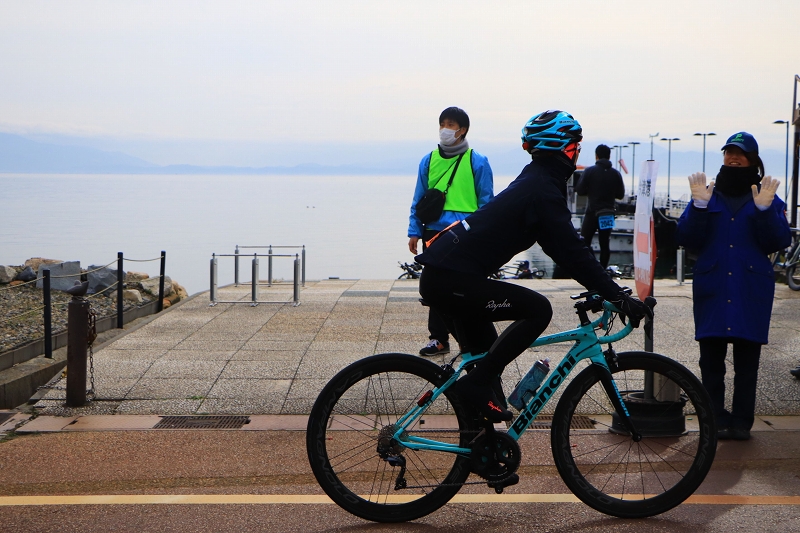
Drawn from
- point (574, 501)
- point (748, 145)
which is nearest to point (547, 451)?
point (574, 501)

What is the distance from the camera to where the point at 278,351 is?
8797 mm

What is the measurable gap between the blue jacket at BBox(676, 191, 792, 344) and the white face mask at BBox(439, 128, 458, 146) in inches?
88.7

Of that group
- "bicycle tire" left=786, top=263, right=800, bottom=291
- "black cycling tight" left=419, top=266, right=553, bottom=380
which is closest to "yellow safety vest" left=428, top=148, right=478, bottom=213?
"black cycling tight" left=419, top=266, right=553, bottom=380

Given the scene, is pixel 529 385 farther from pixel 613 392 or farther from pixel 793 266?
pixel 793 266

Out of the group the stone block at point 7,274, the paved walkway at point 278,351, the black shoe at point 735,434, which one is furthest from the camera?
the stone block at point 7,274

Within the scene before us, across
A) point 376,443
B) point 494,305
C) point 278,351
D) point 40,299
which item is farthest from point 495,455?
point 40,299

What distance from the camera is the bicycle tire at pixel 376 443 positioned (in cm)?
434

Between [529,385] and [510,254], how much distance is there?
63 centimetres

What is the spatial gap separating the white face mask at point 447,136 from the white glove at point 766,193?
2609mm

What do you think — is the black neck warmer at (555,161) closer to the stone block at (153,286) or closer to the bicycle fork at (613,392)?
the bicycle fork at (613,392)

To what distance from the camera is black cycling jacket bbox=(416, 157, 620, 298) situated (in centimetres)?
423

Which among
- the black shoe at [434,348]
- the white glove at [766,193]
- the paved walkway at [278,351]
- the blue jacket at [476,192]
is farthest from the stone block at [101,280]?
the white glove at [766,193]

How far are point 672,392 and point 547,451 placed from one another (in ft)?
3.25

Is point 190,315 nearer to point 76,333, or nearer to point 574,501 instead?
point 76,333
